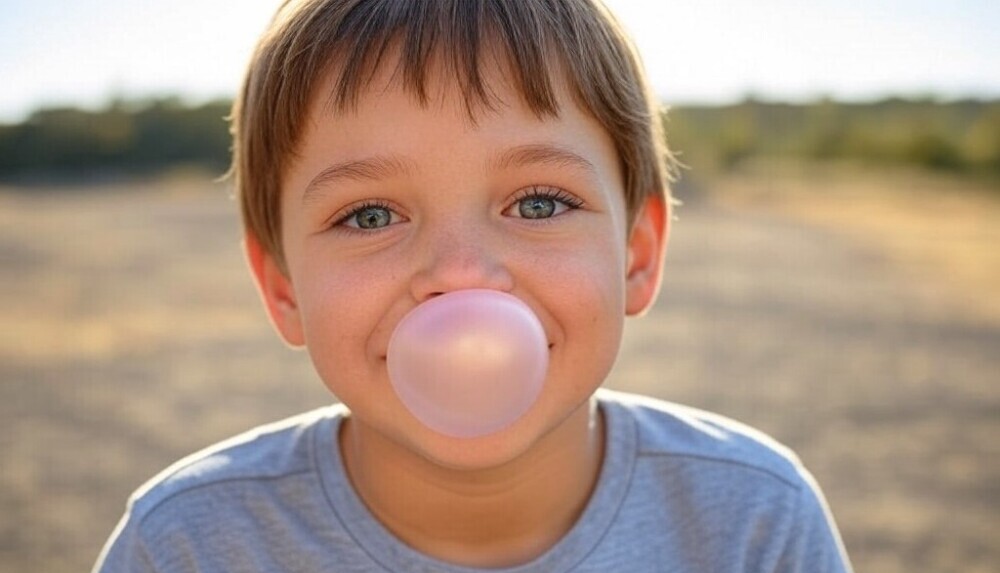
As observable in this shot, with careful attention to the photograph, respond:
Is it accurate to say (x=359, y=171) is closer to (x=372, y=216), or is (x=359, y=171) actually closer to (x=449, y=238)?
(x=372, y=216)

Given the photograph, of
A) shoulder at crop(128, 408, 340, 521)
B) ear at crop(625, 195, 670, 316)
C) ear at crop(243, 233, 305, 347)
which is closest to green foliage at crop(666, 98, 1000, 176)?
ear at crop(625, 195, 670, 316)

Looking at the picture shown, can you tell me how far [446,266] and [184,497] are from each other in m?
0.61

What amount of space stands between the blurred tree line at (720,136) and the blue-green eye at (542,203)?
16928 millimetres

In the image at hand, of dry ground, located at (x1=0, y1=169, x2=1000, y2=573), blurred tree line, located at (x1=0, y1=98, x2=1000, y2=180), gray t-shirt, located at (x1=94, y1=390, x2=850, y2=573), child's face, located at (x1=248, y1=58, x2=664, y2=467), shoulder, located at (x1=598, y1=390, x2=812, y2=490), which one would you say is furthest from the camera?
blurred tree line, located at (x1=0, y1=98, x2=1000, y2=180)

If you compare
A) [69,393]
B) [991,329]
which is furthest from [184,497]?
[991,329]

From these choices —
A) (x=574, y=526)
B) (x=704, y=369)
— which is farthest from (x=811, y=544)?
(x=704, y=369)

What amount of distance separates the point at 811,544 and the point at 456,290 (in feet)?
2.38

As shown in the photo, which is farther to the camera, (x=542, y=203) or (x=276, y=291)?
(x=276, y=291)

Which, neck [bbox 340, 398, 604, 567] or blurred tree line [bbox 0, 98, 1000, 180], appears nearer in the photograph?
neck [bbox 340, 398, 604, 567]

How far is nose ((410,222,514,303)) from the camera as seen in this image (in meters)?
1.47

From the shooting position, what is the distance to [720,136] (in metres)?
22.6

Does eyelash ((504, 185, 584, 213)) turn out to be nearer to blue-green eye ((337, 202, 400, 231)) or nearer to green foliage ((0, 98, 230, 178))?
blue-green eye ((337, 202, 400, 231))

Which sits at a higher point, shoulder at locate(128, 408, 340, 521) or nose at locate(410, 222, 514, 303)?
nose at locate(410, 222, 514, 303)

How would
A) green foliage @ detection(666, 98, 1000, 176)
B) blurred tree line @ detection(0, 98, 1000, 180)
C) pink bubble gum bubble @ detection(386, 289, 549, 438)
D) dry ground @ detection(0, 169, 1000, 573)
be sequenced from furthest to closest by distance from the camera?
blurred tree line @ detection(0, 98, 1000, 180) → green foliage @ detection(666, 98, 1000, 176) → dry ground @ detection(0, 169, 1000, 573) → pink bubble gum bubble @ detection(386, 289, 549, 438)
